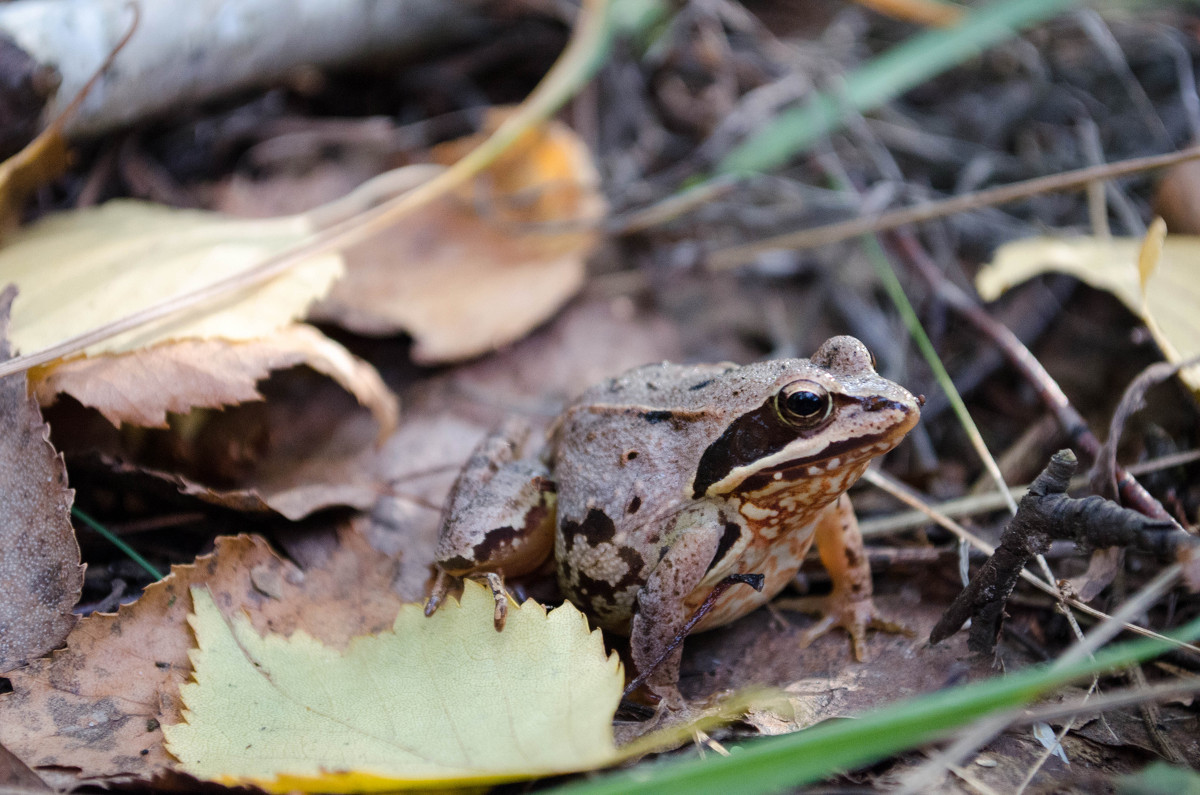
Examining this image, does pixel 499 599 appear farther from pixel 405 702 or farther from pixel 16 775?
pixel 16 775

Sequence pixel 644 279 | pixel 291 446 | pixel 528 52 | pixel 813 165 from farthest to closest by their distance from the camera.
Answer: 1. pixel 528 52
2. pixel 813 165
3. pixel 644 279
4. pixel 291 446

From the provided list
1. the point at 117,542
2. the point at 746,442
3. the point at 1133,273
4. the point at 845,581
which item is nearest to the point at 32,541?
the point at 117,542

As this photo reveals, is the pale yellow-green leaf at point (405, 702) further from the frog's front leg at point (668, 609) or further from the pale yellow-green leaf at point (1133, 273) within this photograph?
the pale yellow-green leaf at point (1133, 273)

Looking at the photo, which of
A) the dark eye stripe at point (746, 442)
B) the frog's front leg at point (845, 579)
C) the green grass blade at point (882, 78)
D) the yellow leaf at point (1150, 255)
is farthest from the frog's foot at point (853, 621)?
→ the green grass blade at point (882, 78)

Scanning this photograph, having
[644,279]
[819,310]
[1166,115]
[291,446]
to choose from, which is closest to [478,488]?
[291,446]

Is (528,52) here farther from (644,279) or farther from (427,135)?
(644,279)
